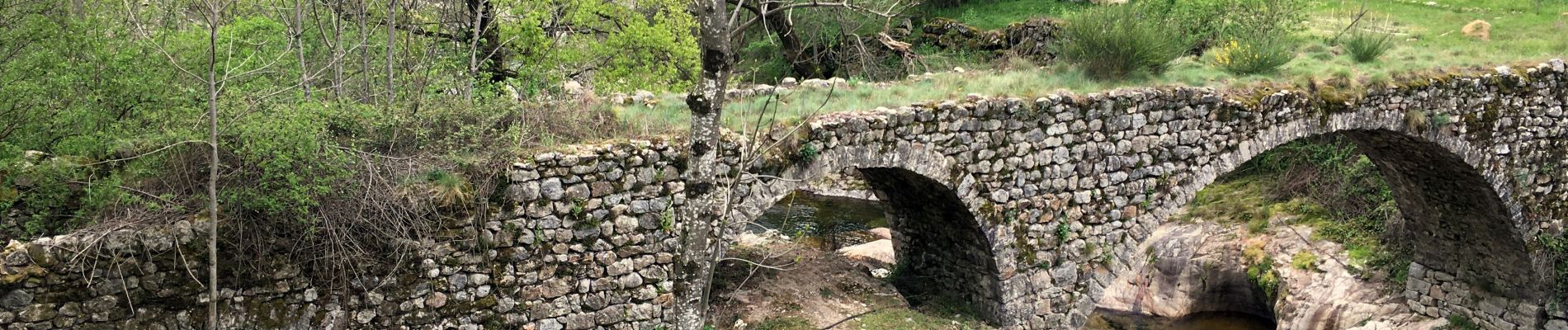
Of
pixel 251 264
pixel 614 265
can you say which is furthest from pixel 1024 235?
pixel 251 264

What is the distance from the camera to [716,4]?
17.3ft

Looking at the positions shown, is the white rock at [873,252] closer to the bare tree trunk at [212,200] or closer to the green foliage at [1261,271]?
the green foliage at [1261,271]

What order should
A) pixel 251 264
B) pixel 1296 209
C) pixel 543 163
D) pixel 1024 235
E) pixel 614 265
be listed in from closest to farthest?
pixel 251 264 < pixel 543 163 < pixel 614 265 < pixel 1024 235 < pixel 1296 209

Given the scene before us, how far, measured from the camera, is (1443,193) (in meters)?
13.3

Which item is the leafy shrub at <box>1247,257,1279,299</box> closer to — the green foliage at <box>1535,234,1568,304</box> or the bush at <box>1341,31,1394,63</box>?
the green foliage at <box>1535,234,1568,304</box>

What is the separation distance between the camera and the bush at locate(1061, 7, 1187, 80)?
35.7 feet

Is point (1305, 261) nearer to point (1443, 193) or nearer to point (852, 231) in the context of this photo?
point (1443, 193)

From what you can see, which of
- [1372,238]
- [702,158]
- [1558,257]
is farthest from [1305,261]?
[702,158]

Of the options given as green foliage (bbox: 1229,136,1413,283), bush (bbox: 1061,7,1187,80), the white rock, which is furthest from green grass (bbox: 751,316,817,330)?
green foliage (bbox: 1229,136,1413,283)

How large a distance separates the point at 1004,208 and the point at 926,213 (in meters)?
1.51

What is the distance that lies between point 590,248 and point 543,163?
0.77 meters

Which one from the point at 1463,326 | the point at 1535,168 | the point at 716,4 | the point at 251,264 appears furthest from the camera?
the point at 1463,326

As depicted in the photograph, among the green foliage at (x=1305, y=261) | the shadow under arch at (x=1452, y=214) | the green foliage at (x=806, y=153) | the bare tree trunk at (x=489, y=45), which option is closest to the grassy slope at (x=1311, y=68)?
the green foliage at (x=806, y=153)

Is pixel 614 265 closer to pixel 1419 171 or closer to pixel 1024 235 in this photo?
pixel 1024 235
